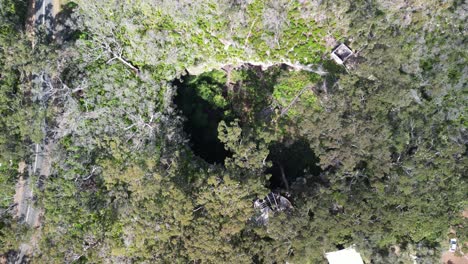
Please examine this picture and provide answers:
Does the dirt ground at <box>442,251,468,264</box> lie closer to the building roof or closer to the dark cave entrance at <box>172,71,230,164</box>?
the building roof

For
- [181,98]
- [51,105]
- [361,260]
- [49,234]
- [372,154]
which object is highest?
[372,154]

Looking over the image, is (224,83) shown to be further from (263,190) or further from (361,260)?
(361,260)

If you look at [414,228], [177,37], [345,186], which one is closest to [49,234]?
[177,37]

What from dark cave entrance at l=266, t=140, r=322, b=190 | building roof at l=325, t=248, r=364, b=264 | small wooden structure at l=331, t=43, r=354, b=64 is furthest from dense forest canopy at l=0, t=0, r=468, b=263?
building roof at l=325, t=248, r=364, b=264

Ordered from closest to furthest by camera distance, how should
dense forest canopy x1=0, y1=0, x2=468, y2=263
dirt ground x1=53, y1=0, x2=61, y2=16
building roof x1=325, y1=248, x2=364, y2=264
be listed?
dense forest canopy x1=0, y1=0, x2=468, y2=263 → building roof x1=325, y1=248, x2=364, y2=264 → dirt ground x1=53, y1=0, x2=61, y2=16

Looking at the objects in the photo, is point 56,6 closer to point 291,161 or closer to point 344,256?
point 291,161
